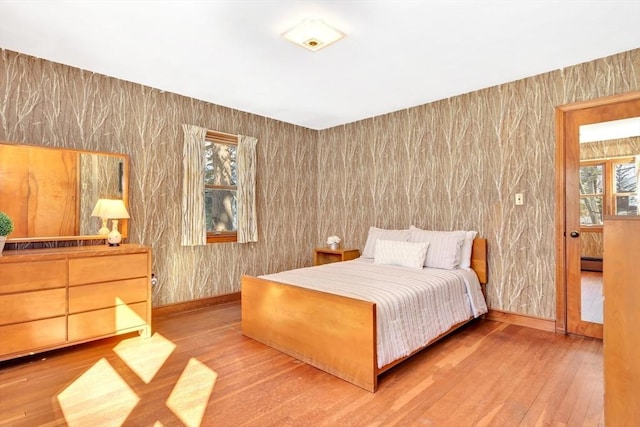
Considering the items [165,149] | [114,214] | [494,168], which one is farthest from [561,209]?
[114,214]

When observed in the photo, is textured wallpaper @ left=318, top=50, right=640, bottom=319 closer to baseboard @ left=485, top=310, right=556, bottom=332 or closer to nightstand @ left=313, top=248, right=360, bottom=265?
baseboard @ left=485, top=310, right=556, bottom=332

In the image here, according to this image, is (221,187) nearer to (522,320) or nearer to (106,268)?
(106,268)

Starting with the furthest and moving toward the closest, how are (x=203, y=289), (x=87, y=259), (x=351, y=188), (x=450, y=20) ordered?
(x=351, y=188) → (x=203, y=289) → (x=87, y=259) → (x=450, y=20)

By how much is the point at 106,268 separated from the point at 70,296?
1.01 feet

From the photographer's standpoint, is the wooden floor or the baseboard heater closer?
the wooden floor

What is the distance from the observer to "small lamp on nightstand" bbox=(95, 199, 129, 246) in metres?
3.03

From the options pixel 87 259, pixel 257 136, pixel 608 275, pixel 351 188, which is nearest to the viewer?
pixel 608 275

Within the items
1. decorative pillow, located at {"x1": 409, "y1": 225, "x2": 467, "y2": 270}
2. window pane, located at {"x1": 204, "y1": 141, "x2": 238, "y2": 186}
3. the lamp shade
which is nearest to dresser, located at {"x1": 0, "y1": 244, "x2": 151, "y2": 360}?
the lamp shade

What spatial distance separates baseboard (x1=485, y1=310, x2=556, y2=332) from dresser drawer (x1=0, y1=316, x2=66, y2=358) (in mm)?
3859

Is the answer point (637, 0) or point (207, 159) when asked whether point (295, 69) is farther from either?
point (637, 0)

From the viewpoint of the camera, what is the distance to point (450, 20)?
90.9 inches

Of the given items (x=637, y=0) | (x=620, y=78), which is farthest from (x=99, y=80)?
(x=620, y=78)

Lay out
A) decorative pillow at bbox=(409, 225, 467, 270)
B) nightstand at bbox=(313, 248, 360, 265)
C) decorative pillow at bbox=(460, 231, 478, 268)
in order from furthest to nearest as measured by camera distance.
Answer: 1. nightstand at bbox=(313, 248, 360, 265)
2. decorative pillow at bbox=(460, 231, 478, 268)
3. decorative pillow at bbox=(409, 225, 467, 270)

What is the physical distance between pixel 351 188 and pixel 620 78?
2979 mm
